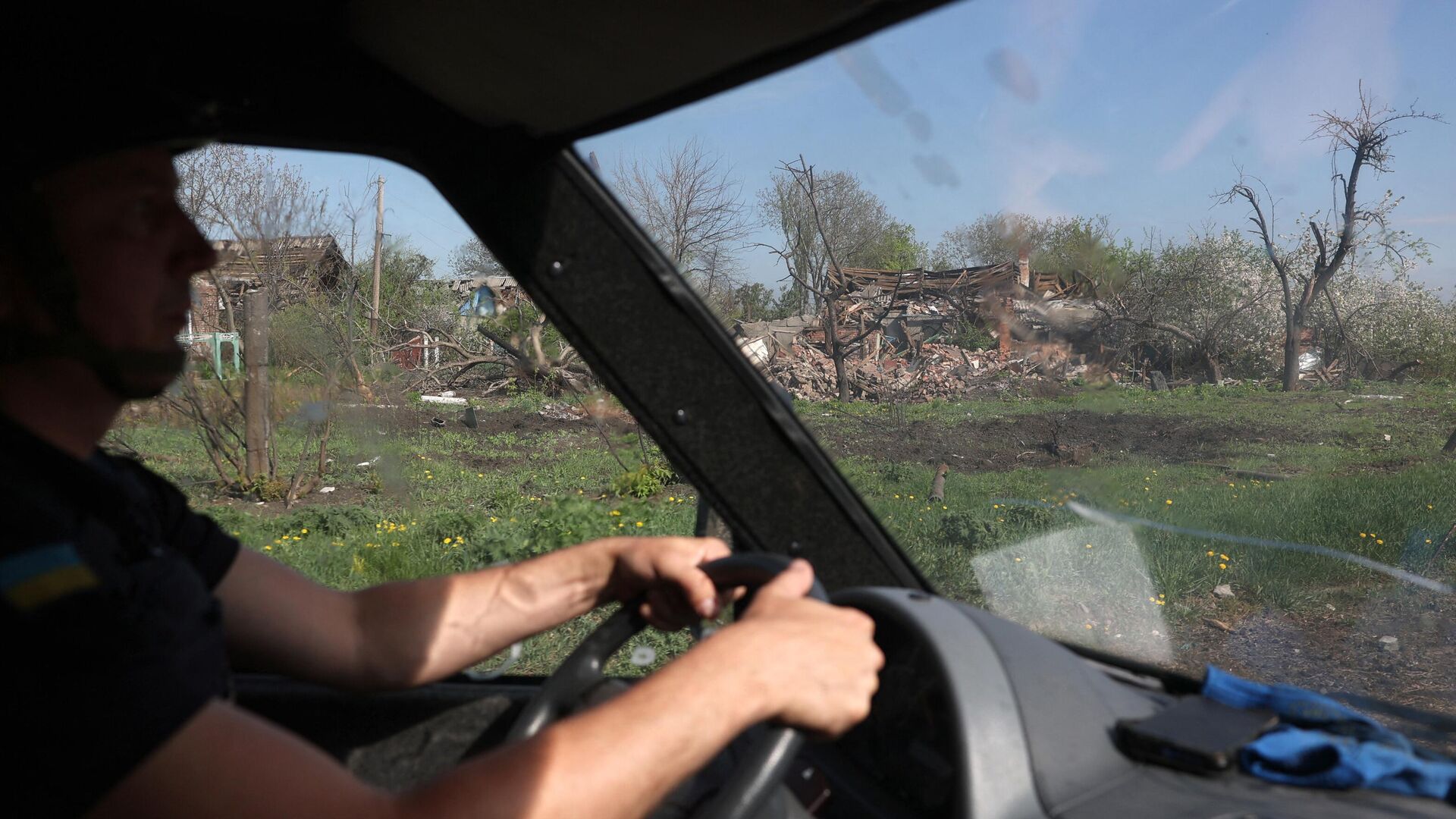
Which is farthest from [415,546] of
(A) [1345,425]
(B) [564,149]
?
(A) [1345,425]

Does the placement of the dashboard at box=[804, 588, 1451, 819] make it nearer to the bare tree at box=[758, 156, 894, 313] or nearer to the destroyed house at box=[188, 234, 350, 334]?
the bare tree at box=[758, 156, 894, 313]

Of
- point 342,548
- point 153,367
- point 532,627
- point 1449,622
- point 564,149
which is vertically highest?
point 564,149

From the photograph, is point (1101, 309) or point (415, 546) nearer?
point (1101, 309)

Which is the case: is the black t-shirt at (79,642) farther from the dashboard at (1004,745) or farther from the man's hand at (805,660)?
the dashboard at (1004,745)

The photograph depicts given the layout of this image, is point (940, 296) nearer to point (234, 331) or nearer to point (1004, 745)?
point (1004, 745)

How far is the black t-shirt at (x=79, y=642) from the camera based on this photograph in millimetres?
937

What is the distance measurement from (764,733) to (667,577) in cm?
Result: 56

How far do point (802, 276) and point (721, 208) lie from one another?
0.19 metres

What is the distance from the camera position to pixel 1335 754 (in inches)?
55.4

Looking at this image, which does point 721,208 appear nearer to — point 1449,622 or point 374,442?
point 1449,622

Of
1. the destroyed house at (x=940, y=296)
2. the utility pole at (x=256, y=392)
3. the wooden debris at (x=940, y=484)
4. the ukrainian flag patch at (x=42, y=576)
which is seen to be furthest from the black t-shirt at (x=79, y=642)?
the utility pole at (x=256, y=392)

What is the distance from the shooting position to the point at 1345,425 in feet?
6.93

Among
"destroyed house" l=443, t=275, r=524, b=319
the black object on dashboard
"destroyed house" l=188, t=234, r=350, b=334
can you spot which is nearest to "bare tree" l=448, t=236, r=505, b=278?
"destroyed house" l=443, t=275, r=524, b=319

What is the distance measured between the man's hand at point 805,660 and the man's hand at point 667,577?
0.43 metres
